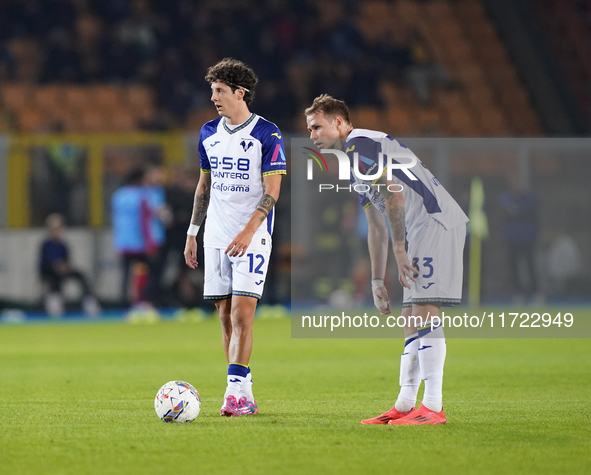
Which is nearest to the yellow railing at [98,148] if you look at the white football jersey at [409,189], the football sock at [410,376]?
the white football jersey at [409,189]

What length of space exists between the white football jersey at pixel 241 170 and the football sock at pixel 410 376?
1.13 m

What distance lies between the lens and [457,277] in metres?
5.84

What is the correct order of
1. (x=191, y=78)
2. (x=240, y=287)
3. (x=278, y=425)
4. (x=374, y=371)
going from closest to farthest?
(x=278, y=425), (x=240, y=287), (x=374, y=371), (x=191, y=78)

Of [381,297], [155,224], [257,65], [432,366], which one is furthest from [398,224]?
[257,65]

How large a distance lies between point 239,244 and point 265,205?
→ 0.31 metres

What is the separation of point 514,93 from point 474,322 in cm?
1041

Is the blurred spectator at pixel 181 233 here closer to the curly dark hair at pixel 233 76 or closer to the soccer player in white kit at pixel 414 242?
the curly dark hair at pixel 233 76

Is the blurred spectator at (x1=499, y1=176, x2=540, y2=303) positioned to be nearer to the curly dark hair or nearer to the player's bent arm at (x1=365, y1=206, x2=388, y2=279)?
the player's bent arm at (x1=365, y1=206, x2=388, y2=279)

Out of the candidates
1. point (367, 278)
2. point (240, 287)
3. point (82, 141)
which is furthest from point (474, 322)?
point (240, 287)

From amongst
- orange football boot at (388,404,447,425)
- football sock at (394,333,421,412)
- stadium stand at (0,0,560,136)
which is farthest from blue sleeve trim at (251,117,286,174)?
stadium stand at (0,0,560,136)

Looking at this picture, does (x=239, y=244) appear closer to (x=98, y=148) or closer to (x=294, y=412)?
(x=294, y=412)

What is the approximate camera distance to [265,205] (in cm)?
629

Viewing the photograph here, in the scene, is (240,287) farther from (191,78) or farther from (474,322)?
(191,78)

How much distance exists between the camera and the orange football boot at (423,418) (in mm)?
5797
